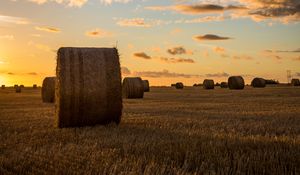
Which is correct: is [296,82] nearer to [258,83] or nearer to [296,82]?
[296,82]

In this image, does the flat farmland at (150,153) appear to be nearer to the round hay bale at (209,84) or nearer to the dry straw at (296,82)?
the round hay bale at (209,84)

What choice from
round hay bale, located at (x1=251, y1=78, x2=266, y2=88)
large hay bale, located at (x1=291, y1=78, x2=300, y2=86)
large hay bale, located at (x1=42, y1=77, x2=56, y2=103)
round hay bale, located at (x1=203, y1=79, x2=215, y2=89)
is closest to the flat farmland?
large hay bale, located at (x1=42, y1=77, x2=56, y2=103)

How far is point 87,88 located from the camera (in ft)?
33.8

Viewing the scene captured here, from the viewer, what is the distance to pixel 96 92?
33.7ft

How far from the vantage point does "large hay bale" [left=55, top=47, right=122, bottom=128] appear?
10.1m

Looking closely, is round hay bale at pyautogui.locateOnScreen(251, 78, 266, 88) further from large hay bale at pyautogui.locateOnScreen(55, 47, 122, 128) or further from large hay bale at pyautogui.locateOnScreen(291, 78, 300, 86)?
large hay bale at pyautogui.locateOnScreen(55, 47, 122, 128)

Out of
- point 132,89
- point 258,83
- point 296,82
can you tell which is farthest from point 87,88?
point 296,82

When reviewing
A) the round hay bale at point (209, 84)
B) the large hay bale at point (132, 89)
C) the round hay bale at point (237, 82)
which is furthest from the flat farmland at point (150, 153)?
the round hay bale at point (209, 84)

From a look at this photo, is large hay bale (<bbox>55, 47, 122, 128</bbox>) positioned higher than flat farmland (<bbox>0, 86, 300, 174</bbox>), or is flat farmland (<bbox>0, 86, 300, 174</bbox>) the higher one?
large hay bale (<bbox>55, 47, 122, 128</bbox>)

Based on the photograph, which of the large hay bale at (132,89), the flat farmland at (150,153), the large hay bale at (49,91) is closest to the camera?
the flat farmland at (150,153)

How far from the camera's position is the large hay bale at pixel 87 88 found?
10.1 m

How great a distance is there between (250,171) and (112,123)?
225 inches

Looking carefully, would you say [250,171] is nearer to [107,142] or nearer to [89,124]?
[107,142]

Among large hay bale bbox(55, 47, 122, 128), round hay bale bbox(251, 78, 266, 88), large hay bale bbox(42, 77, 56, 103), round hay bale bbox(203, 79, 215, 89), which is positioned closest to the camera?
large hay bale bbox(55, 47, 122, 128)
